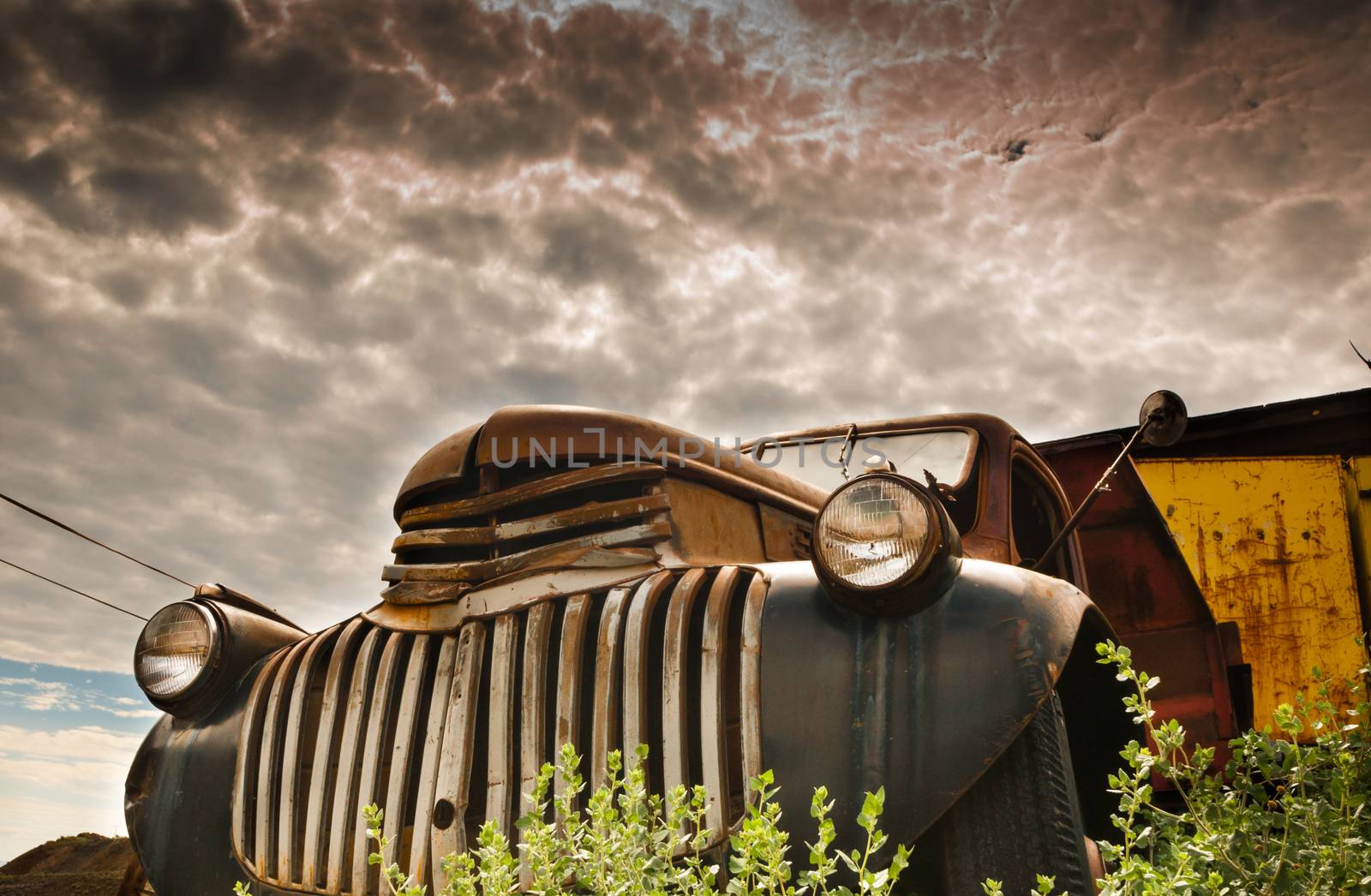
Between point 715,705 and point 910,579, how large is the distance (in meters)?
0.48

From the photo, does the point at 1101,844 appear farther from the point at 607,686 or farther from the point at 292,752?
the point at 292,752

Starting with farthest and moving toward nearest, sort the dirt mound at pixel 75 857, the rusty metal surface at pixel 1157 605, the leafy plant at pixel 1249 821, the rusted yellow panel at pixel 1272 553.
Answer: the dirt mound at pixel 75 857 < the rusted yellow panel at pixel 1272 553 < the rusty metal surface at pixel 1157 605 < the leafy plant at pixel 1249 821

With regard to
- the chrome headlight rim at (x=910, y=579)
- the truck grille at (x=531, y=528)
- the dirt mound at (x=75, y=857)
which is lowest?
the dirt mound at (x=75, y=857)

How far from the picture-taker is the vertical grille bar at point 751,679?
2.15m

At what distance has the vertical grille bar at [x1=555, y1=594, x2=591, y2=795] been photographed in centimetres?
237

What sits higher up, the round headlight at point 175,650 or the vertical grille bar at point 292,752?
the round headlight at point 175,650

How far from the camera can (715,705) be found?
223cm

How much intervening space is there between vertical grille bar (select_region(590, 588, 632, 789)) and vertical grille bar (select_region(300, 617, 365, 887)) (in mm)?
732

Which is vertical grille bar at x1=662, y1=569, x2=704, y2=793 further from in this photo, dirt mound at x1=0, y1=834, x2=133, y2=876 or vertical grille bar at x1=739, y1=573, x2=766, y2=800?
dirt mound at x1=0, y1=834, x2=133, y2=876

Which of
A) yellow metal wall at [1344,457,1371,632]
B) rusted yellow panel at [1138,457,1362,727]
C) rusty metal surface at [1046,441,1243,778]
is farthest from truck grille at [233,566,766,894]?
yellow metal wall at [1344,457,1371,632]

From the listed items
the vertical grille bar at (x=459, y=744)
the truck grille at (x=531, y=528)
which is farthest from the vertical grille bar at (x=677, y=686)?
the vertical grille bar at (x=459, y=744)

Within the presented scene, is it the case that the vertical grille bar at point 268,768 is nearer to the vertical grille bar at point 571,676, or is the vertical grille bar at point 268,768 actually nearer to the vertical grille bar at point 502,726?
the vertical grille bar at point 502,726

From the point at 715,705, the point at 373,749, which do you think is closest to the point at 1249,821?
the point at 715,705

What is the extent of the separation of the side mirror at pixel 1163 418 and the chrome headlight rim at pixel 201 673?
2687 millimetres
